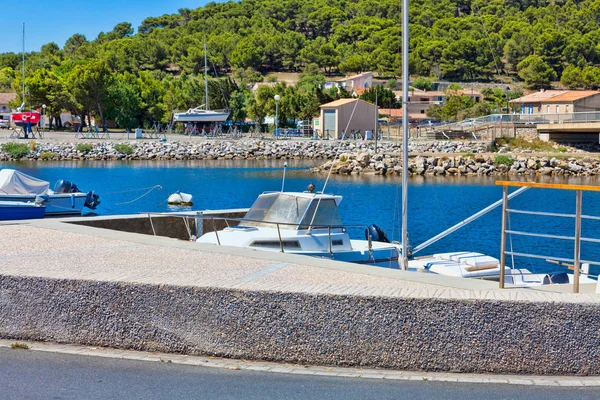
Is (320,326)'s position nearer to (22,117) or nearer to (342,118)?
(342,118)

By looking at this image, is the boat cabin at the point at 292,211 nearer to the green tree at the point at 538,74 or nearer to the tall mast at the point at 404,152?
the tall mast at the point at 404,152

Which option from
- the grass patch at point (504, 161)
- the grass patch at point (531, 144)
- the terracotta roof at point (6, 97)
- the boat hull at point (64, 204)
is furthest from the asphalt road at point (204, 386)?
the terracotta roof at point (6, 97)

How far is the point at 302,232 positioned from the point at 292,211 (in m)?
0.71

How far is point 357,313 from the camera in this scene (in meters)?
7.24

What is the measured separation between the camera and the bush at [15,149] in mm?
77125

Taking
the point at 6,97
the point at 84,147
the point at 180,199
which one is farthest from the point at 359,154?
the point at 6,97

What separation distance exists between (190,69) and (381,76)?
141ft

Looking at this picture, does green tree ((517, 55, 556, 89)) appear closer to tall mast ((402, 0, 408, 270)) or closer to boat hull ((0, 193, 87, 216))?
boat hull ((0, 193, 87, 216))

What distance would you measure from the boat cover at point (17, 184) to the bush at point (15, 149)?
4871 cm

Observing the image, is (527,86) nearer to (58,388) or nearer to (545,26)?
(545,26)

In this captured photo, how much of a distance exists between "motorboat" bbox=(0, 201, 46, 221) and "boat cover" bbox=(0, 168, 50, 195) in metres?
1.56

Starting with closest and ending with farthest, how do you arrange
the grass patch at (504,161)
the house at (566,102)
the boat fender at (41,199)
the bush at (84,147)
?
the boat fender at (41,199)
the grass patch at (504,161)
the bush at (84,147)
the house at (566,102)

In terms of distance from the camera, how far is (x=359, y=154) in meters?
68.2

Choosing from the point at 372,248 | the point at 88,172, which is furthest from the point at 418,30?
the point at 372,248
